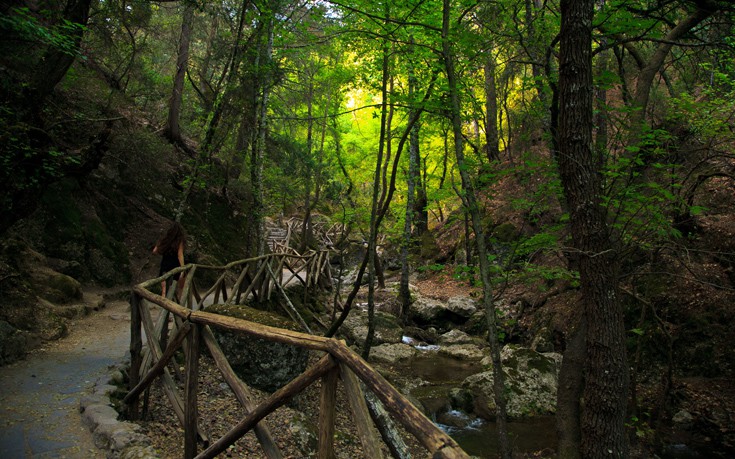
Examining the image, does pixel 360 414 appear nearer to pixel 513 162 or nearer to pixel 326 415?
pixel 326 415

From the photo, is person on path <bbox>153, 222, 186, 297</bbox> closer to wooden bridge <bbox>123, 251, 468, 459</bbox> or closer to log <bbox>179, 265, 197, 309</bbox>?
log <bbox>179, 265, 197, 309</bbox>

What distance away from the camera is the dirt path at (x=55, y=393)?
334cm

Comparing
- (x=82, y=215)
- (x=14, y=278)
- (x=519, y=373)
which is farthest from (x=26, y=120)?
(x=519, y=373)

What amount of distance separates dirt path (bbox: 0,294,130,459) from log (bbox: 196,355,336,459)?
4.55 feet

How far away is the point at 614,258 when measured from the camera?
13.3 ft

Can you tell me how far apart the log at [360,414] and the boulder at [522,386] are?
243 inches

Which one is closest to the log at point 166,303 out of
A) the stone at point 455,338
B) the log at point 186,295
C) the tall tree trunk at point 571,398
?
the log at point 186,295

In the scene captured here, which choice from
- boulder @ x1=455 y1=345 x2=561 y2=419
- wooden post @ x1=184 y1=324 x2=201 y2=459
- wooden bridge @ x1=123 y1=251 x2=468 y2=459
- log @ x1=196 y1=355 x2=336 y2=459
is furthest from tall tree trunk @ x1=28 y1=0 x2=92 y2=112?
boulder @ x1=455 y1=345 x2=561 y2=419

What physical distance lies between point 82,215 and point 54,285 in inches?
124

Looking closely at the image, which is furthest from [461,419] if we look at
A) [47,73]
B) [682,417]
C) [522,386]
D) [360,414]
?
[47,73]

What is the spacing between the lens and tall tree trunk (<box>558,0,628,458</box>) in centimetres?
386

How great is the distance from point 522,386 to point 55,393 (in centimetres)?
712

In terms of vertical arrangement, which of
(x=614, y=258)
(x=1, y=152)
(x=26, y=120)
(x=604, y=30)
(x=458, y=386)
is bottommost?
(x=458, y=386)

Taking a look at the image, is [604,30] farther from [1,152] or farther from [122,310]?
[122,310]
